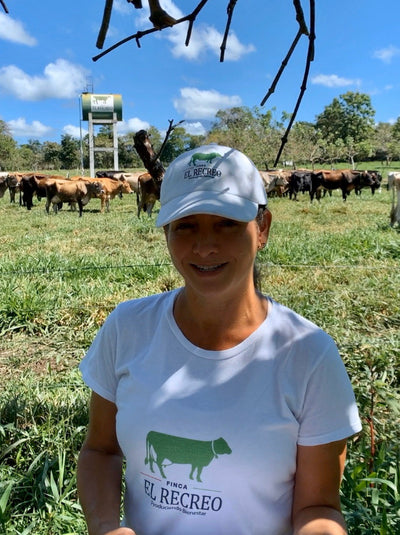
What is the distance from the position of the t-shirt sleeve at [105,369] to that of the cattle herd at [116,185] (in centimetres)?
1454

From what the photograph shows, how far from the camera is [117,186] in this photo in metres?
23.2

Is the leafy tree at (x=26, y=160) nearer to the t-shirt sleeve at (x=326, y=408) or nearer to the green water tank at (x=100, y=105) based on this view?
the green water tank at (x=100, y=105)

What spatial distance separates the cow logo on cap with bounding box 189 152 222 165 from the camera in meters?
1.21

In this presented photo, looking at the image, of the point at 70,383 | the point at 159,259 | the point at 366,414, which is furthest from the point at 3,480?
the point at 159,259

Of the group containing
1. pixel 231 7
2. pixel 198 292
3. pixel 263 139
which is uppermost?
pixel 263 139

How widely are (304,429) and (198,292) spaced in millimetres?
417

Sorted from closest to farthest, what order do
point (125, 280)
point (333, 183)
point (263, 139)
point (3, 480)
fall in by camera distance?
point (3, 480)
point (125, 280)
point (333, 183)
point (263, 139)

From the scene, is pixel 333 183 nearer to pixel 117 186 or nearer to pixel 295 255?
pixel 117 186

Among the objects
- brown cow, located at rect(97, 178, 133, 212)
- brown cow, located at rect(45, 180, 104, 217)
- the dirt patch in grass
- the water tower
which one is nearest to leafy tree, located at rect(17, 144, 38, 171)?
the water tower

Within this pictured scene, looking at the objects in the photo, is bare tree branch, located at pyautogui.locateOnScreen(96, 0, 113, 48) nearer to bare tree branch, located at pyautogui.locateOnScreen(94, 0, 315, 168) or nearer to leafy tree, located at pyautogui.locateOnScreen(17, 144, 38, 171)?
bare tree branch, located at pyautogui.locateOnScreen(94, 0, 315, 168)

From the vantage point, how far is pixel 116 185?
23031mm

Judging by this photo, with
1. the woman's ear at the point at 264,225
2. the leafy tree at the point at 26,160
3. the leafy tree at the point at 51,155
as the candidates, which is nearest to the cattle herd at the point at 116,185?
the woman's ear at the point at 264,225

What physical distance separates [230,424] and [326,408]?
0.23m

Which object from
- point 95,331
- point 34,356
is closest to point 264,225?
point 34,356
